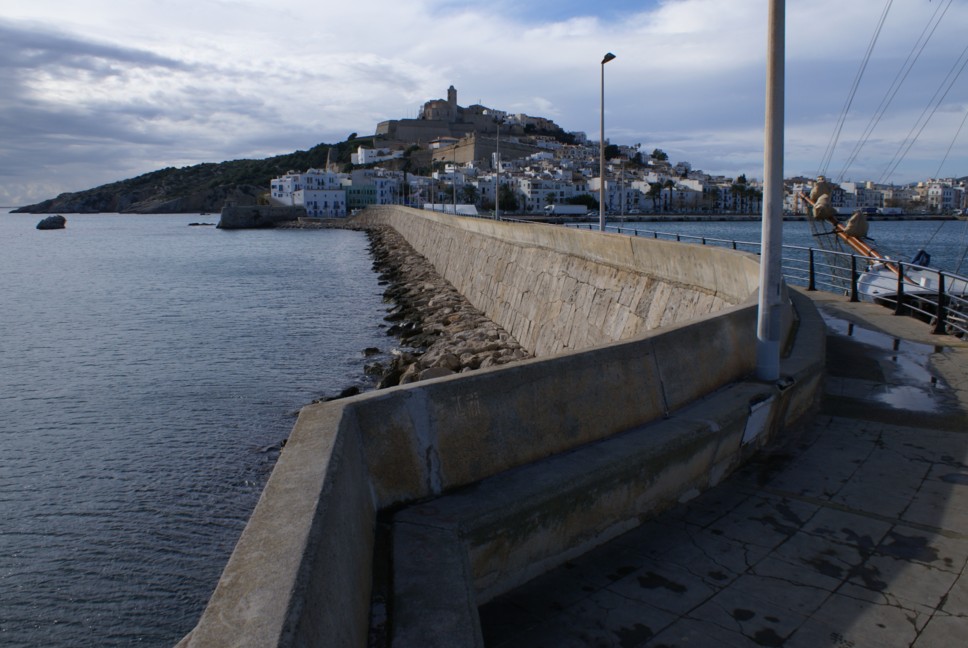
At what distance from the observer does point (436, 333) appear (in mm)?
20828

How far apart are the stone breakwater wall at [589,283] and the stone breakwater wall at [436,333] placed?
0.60 meters

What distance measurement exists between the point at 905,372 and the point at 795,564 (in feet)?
16.4

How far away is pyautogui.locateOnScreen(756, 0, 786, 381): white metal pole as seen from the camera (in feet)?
19.4

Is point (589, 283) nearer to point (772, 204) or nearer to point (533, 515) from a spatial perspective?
point (772, 204)

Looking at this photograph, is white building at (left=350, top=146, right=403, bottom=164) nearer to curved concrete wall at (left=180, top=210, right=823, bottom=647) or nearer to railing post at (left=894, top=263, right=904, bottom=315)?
railing post at (left=894, top=263, right=904, bottom=315)

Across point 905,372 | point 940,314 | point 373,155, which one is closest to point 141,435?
point 905,372

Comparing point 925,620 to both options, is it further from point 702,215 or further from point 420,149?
point 420,149

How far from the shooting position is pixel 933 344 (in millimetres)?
9508

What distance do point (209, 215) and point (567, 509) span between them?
204 m

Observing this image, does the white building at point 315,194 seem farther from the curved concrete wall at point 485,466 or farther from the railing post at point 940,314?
the curved concrete wall at point 485,466

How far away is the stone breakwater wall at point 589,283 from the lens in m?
9.82

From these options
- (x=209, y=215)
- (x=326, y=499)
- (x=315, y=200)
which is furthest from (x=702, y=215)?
(x=326, y=499)

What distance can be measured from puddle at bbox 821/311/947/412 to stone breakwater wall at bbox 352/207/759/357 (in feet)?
5.49

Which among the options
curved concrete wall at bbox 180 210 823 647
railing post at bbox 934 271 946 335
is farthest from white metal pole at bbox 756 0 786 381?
railing post at bbox 934 271 946 335
